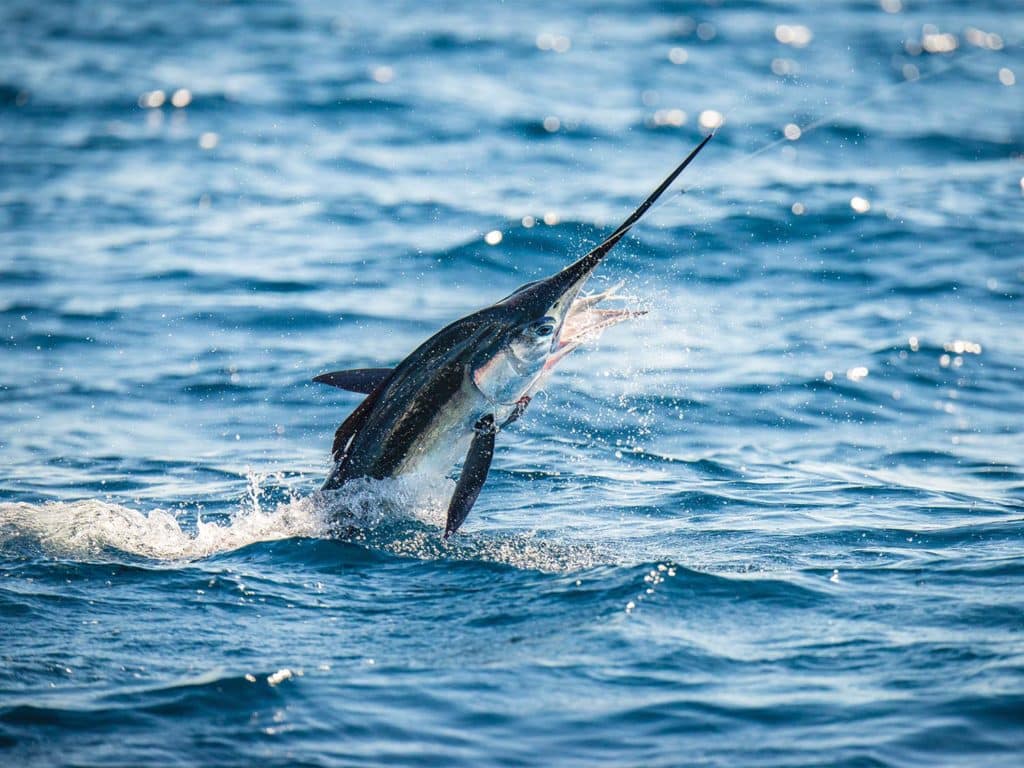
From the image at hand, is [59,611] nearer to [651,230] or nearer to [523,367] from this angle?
[523,367]

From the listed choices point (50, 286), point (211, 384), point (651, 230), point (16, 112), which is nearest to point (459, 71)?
point (16, 112)

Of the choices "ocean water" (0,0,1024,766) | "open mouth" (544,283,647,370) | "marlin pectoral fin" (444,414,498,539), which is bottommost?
"ocean water" (0,0,1024,766)

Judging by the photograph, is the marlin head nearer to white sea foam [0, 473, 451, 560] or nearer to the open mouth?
the open mouth

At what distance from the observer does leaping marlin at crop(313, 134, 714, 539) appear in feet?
24.2

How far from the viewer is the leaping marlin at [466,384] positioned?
738 centimetres

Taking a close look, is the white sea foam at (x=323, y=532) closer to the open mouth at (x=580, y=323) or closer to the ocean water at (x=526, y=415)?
the ocean water at (x=526, y=415)

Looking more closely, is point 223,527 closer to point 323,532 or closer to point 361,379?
point 323,532

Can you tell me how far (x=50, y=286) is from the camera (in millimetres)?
14500

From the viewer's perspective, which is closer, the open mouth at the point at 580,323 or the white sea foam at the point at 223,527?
the open mouth at the point at 580,323

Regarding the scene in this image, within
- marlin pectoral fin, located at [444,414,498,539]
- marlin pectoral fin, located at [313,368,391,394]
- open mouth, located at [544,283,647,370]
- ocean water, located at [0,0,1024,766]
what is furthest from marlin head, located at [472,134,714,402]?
ocean water, located at [0,0,1024,766]

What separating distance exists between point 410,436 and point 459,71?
17.4 m

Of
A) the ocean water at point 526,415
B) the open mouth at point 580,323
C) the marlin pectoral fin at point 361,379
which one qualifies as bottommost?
the ocean water at point 526,415

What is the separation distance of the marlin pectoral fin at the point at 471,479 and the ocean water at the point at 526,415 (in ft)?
1.05

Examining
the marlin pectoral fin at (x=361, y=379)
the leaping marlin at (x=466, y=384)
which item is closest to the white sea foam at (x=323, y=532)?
the leaping marlin at (x=466, y=384)
